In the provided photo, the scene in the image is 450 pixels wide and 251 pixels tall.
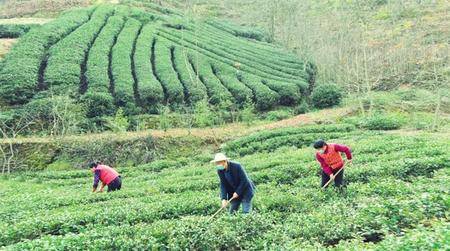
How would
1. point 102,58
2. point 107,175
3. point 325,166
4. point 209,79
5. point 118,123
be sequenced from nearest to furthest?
1. point 325,166
2. point 107,175
3. point 118,123
4. point 209,79
5. point 102,58

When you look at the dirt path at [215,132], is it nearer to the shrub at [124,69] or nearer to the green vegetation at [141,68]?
the green vegetation at [141,68]

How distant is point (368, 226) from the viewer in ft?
34.6

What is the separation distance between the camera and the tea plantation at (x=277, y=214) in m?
10.3

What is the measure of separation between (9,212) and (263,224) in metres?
11.2

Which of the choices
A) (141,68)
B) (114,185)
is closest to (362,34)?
(141,68)

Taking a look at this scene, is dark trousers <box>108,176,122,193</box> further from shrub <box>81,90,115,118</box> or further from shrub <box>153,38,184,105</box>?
shrub <box>153,38,184,105</box>

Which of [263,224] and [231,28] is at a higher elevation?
[231,28]

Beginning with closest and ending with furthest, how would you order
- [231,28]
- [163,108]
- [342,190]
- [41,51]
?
[342,190], [163,108], [41,51], [231,28]

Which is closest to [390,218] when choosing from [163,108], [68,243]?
[68,243]

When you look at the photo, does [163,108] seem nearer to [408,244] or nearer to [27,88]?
[27,88]

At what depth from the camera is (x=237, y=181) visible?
39.8ft

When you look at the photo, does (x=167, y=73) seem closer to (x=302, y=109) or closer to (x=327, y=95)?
(x=302, y=109)

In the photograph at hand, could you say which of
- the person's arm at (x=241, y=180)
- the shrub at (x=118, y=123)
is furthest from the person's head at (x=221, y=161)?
the shrub at (x=118, y=123)

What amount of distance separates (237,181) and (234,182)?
0.08 m
